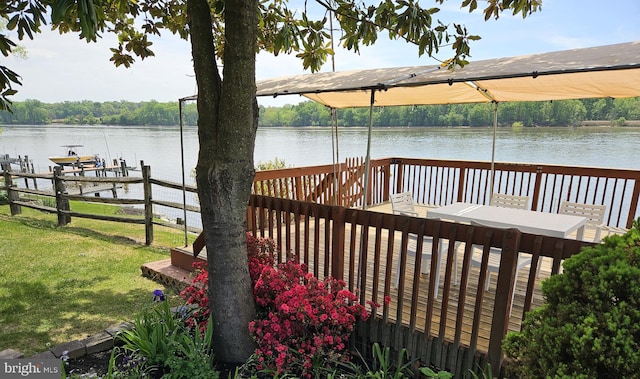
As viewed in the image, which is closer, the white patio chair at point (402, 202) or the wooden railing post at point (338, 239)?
the wooden railing post at point (338, 239)

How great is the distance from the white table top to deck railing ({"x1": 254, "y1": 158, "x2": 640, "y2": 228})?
2.33 metres

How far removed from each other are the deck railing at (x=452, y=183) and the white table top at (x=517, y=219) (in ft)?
7.63

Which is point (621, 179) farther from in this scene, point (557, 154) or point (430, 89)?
point (557, 154)

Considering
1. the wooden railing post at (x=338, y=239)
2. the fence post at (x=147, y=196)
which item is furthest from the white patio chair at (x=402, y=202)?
the fence post at (x=147, y=196)

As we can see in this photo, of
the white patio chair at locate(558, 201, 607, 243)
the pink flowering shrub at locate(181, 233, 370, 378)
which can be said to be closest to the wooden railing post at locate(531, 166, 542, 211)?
the white patio chair at locate(558, 201, 607, 243)

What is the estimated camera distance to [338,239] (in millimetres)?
3035

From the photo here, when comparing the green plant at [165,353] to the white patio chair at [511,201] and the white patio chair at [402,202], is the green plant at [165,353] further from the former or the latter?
the white patio chair at [511,201]

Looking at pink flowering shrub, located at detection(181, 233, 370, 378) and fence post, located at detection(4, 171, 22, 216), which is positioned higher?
pink flowering shrub, located at detection(181, 233, 370, 378)

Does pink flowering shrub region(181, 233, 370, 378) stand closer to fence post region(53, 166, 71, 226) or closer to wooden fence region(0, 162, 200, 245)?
wooden fence region(0, 162, 200, 245)

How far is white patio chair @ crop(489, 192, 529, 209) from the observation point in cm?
499

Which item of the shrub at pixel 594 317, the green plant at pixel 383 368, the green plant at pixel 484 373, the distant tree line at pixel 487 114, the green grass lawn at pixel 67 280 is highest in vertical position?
the distant tree line at pixel 487 114

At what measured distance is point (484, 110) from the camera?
8.70 m

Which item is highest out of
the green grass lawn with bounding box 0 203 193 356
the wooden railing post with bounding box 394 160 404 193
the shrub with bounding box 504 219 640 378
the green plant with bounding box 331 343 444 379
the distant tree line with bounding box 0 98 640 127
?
the distant tree line with bounding box 0 98 640 127

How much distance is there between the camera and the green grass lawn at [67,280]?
11.9 feet
